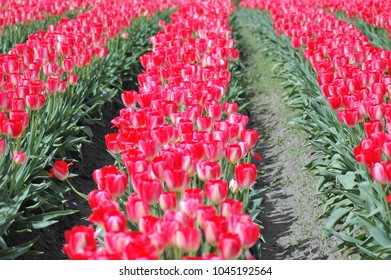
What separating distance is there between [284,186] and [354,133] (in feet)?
4.59

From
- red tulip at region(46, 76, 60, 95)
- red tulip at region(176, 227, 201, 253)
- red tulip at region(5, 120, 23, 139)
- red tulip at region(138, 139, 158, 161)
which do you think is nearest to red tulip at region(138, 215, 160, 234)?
red tulip at region(176, 227, 201, 253)

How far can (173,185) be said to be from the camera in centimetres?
305

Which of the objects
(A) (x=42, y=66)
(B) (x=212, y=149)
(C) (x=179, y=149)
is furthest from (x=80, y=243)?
(A) (x=42, y=66)

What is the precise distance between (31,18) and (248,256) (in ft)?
27.4

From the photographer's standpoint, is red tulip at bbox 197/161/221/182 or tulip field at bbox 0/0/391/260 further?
red tulip at bbox 197/161/221/182

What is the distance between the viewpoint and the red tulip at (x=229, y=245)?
2486mm

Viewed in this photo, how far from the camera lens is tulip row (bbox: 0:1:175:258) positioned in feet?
13.2

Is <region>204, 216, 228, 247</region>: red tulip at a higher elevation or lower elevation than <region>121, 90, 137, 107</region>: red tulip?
higher

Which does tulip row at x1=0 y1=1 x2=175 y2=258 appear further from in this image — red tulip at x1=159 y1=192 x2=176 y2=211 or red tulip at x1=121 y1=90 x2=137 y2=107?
red tulip at x1=159 y1=192 x2=176 y2=211

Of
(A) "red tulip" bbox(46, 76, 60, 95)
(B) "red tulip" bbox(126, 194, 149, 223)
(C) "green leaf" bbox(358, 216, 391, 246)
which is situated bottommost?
(C) "green leaf" bbox(358, 216, 391, 246)

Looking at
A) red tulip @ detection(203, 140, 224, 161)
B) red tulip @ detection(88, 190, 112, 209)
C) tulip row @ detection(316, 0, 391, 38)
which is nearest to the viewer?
red tulip @ detection(88, 190, 112, 209)

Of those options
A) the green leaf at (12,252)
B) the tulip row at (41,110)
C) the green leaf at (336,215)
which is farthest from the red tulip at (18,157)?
the green leaf at (336,215)
